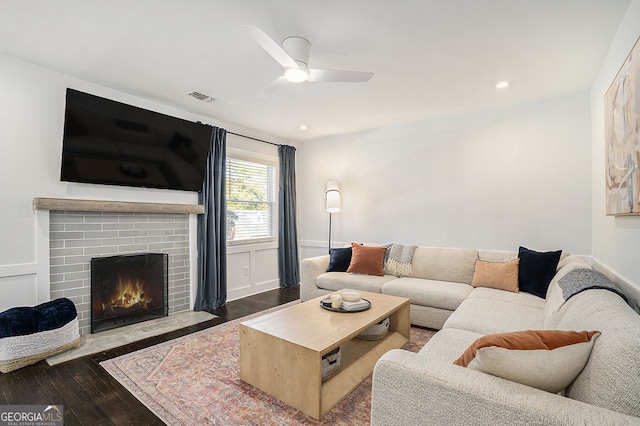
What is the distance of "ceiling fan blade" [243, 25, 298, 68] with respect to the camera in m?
1.82

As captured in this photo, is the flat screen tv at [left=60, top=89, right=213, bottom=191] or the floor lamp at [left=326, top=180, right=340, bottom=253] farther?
the floor lamp at [left=326, top=180, right=340, bottom=253]

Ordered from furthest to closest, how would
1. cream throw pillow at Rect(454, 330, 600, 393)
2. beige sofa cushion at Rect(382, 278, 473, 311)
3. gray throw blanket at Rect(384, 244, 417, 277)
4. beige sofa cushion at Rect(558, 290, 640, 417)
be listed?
gray throw blanket at Rect(384, 244, 417, 277) → beige sofa cushion at Rect(382, 278, 473, 311) → cream throw pillow at Rect(454, 330, 600, 393) → beige sofa cushion at Rect(558, 290, 640, 417)

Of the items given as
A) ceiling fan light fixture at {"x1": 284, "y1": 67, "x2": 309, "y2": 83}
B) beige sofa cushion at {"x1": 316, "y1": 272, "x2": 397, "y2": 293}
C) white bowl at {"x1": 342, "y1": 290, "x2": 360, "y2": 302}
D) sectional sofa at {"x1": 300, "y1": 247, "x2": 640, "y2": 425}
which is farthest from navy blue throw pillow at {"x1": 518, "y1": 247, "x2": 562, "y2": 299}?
ceiling fan light fixture at {"x1": 284, "y1": 67, "x2": 309, "y2": 83}

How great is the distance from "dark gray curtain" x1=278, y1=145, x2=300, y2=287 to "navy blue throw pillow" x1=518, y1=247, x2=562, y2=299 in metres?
3.25

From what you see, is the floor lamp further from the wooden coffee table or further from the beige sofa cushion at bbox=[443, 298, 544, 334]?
the beige sofa cushion at bbox=[443, 298, 544, 334]

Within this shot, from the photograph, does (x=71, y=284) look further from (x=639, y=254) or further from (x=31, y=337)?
(x=639, y=254)

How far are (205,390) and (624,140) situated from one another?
10.2 ft

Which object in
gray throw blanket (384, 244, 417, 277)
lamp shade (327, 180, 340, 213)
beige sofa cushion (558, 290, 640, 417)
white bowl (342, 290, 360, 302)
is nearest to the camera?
beige sofa cushion (558, 290, 640, 417)

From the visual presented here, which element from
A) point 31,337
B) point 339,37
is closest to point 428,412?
point 339,37

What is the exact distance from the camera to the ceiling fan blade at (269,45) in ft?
5.98

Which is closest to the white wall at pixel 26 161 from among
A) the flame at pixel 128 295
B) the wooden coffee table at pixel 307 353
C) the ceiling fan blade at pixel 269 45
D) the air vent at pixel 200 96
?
the flame at pixel 128 295

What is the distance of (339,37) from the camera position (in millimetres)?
2342

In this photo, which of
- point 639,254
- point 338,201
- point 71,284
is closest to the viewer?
point 639,254

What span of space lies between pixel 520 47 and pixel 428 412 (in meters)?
2.66
